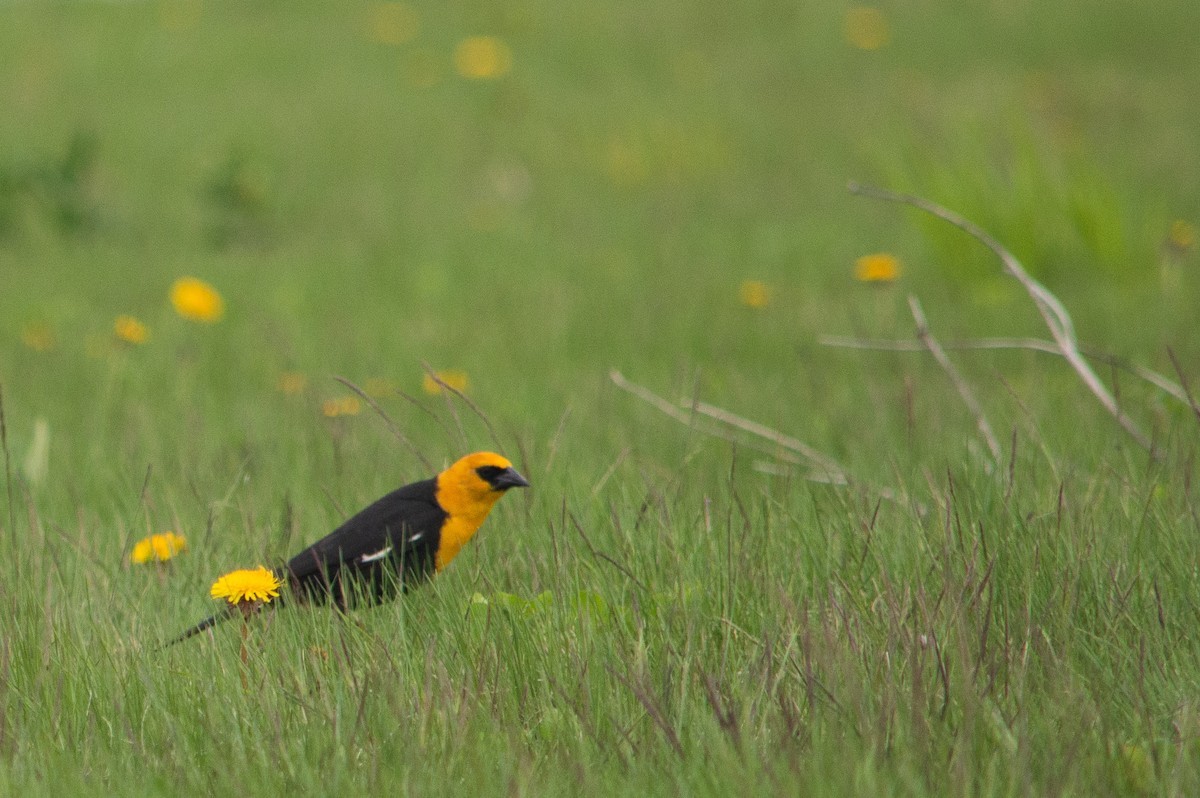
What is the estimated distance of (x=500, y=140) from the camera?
11.7 meters

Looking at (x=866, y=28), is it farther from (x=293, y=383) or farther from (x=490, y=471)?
(x=490, y=471)

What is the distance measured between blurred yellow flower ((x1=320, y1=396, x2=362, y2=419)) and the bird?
1.07 m

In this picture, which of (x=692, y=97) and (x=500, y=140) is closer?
(x=500, y=140)

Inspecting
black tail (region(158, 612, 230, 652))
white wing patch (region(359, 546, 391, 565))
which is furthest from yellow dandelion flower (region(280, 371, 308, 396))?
black tail (region(158, 612, 230, 652))

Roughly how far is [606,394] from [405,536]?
2.21 metres

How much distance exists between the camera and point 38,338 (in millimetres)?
6383

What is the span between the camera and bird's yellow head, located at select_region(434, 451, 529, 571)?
3.38 metres

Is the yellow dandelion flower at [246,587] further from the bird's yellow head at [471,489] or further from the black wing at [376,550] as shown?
the bird's yellow head at [471,489]

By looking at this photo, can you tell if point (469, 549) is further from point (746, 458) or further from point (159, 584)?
point (746, 458)

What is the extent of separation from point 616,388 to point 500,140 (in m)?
6.54

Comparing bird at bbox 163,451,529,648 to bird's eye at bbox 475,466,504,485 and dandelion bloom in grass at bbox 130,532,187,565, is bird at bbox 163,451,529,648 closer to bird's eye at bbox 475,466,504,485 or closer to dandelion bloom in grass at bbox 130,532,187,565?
bird's eye at bbox 475,466,504,485

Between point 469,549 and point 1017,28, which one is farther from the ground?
point 469,549

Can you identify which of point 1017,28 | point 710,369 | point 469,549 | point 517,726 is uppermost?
point 517,726

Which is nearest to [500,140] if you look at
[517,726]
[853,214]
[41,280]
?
[853,214]
